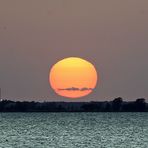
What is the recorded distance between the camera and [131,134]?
13600 centimetres

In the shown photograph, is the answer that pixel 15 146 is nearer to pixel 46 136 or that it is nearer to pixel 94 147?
pixel 94 147

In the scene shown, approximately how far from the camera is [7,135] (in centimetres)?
13388

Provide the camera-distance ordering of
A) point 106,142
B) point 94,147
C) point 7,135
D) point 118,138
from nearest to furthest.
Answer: point 94,147, point 106,142, point 118,138, point 7,135

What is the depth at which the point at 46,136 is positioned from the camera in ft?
429

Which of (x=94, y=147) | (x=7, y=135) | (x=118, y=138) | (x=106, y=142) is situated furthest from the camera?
(x=7, y=135)

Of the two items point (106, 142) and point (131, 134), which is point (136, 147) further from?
point (131, 134)

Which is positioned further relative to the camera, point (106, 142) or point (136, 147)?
point (106, 142)

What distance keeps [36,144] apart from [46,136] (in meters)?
18.3

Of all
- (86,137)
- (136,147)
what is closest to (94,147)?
(136,147)

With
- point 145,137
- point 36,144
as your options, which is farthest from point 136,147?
point 145,137

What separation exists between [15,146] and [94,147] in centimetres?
992

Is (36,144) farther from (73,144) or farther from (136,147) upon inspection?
(136,147)

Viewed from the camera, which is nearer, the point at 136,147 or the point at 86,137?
the point at 136,147

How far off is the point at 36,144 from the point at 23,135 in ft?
66.9
